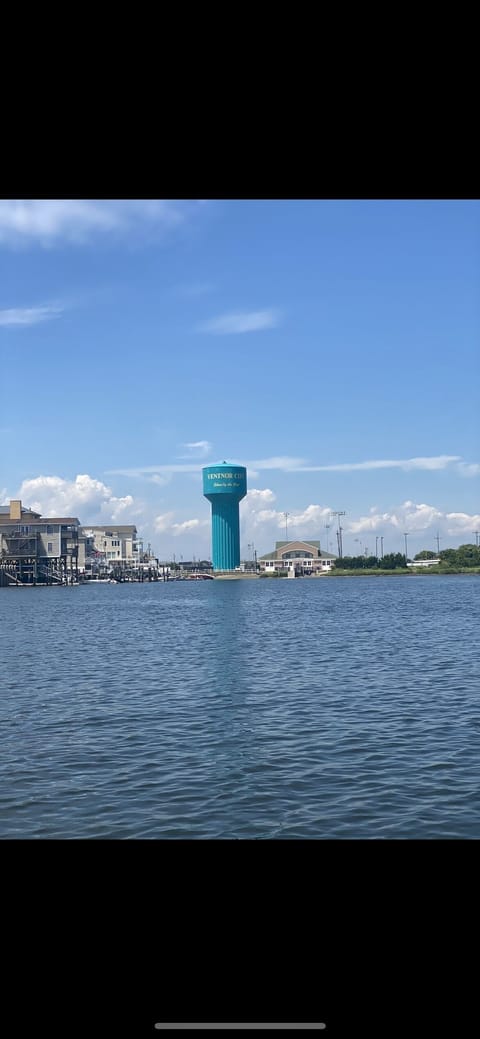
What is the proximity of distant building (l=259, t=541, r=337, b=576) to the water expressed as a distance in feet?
196

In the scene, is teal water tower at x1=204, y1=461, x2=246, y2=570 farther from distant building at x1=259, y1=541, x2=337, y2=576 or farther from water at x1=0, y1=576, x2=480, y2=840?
water at x1=0, y1=576, x2=480, y2=840

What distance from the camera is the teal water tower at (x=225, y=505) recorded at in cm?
7144

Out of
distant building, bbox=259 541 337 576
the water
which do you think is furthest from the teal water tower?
the water

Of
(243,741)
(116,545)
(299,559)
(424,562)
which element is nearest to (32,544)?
(116,545)

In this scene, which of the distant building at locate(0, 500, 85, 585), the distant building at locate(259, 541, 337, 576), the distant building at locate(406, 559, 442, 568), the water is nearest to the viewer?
the water

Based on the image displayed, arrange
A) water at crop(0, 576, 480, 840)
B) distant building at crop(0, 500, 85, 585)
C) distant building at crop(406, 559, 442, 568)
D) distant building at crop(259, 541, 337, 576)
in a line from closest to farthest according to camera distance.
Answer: water at crop(0, 576, 480, 840), distant building at crop(0, 500, 85, 585), distant building at crop(406, 559, 442, 568), distant building at crop(259, 541, 337, 576)

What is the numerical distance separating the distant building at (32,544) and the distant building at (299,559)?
2074cm

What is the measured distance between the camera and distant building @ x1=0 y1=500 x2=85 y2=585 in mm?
60375

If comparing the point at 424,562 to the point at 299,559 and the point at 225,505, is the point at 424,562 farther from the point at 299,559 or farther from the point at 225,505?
the point at 225,505

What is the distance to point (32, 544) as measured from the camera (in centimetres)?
6062
